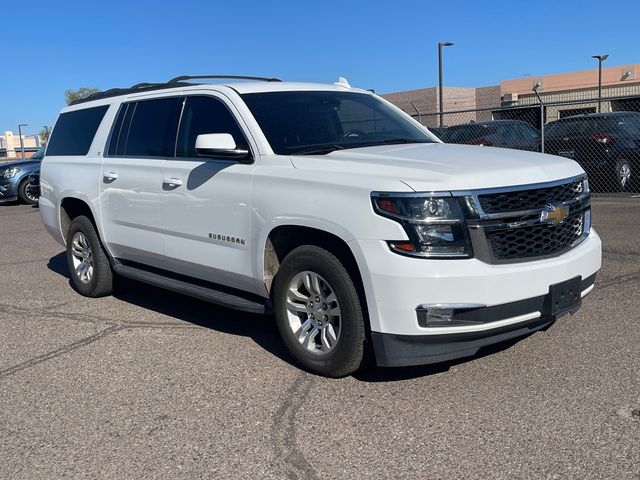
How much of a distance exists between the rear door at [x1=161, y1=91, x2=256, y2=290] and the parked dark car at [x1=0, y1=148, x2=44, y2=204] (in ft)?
45.9

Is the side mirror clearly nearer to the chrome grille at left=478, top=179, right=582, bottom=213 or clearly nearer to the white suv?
the white suv

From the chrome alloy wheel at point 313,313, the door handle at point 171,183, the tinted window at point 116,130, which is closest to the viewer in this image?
the chrome alloy wheel at point 313,313

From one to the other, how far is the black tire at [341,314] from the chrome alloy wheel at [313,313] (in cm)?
3

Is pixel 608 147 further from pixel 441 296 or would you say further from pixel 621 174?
pixel 441 296

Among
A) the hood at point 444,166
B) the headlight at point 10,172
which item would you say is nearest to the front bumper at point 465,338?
the hood at point 444,166

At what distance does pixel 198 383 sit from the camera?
14.5 feet

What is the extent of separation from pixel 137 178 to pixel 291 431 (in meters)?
2.98

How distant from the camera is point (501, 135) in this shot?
1390 centimetres

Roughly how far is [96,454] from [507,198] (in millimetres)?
2640

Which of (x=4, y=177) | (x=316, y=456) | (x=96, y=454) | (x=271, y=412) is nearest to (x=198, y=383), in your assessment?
(x=271, y=412)

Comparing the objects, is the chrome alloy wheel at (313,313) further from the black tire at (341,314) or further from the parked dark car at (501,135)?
the parked dark car at (501,135)

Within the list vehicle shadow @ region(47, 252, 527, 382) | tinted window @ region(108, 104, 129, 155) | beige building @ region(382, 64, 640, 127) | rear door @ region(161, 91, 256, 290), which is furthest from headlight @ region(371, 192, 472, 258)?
beige building @ region(382, 64, 640, 127)

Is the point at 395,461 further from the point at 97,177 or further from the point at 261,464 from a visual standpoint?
the point at 97,177

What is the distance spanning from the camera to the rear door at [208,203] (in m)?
4.80
